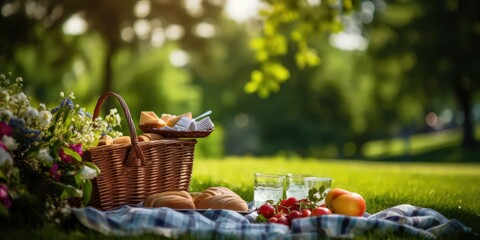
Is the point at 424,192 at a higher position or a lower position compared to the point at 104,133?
lower

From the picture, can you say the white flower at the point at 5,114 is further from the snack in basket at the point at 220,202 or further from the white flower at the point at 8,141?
the snack in basket at the point at 220,202

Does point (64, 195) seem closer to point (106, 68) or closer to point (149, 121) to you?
point (149, 121)

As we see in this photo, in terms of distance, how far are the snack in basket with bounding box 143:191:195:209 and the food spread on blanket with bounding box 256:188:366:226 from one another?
1.55 feet

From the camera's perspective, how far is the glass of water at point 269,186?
4.13 m

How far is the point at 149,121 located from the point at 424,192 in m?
3.24

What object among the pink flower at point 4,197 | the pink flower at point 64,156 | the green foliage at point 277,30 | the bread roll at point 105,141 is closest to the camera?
the pink flower at point 4,197

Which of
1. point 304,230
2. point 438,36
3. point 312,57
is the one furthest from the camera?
point 438,36

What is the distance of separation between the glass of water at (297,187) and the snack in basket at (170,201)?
0.73 metres

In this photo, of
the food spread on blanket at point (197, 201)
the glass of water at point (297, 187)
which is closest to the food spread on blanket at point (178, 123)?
the food spread on blanket at point (197, 201)

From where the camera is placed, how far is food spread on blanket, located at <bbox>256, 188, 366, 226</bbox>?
3.65 m

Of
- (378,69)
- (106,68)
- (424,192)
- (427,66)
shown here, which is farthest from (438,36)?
(424,192)

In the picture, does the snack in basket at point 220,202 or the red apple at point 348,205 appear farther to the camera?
the snack in basket at point 220,202

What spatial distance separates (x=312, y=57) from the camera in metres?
8.44

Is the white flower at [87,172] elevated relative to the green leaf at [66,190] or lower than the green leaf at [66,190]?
elevated
